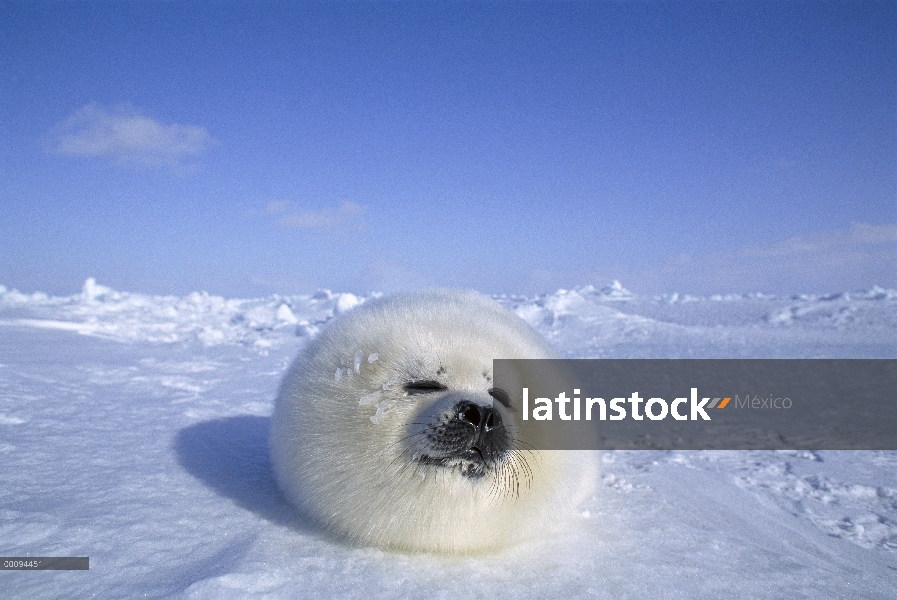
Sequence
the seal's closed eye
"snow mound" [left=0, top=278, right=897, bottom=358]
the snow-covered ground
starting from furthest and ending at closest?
"snow mound" [left=0, top=278, right=897, bottom=358]
the seal's closed eye
the snow-covered ground

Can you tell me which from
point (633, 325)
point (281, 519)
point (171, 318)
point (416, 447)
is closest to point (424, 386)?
point (416, 447)

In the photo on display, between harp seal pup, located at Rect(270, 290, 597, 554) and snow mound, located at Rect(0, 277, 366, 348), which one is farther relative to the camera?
snow mound, located at Rect(0, 277, 366, 348)

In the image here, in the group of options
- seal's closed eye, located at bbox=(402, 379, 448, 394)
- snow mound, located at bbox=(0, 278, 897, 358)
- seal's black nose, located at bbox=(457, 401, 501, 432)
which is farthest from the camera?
snow mound, located at bbox=(0, 278, 897, 358)

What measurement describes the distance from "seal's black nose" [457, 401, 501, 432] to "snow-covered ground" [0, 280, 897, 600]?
1.48 ft

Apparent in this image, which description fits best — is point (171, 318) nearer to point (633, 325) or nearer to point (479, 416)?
point (633, 325)

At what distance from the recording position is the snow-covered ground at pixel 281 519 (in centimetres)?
157

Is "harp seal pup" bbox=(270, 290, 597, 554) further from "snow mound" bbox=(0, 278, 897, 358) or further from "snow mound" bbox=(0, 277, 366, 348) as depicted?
"snow mound" bbox=(0, 278, 897, 358)

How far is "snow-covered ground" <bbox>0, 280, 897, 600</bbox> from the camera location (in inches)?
61.9

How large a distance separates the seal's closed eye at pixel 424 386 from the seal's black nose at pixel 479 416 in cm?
25

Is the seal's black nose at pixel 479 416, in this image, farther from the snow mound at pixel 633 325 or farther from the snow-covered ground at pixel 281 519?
the snow mound at pixel 633 325

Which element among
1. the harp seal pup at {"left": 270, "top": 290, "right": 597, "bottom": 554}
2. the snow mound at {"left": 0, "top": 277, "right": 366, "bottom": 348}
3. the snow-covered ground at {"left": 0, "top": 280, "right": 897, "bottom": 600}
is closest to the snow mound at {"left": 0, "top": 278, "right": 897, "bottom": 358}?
the snow mound at {"left": 0, "top": 277, "right": 366, "bottom": 348}

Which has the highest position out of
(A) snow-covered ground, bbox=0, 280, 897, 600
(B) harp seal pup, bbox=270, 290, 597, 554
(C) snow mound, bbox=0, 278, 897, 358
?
(C) snow mound, bbox=0, 278, 897, 358

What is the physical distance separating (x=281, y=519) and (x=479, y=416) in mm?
848

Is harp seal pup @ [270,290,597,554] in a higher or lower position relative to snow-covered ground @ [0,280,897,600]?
higher
